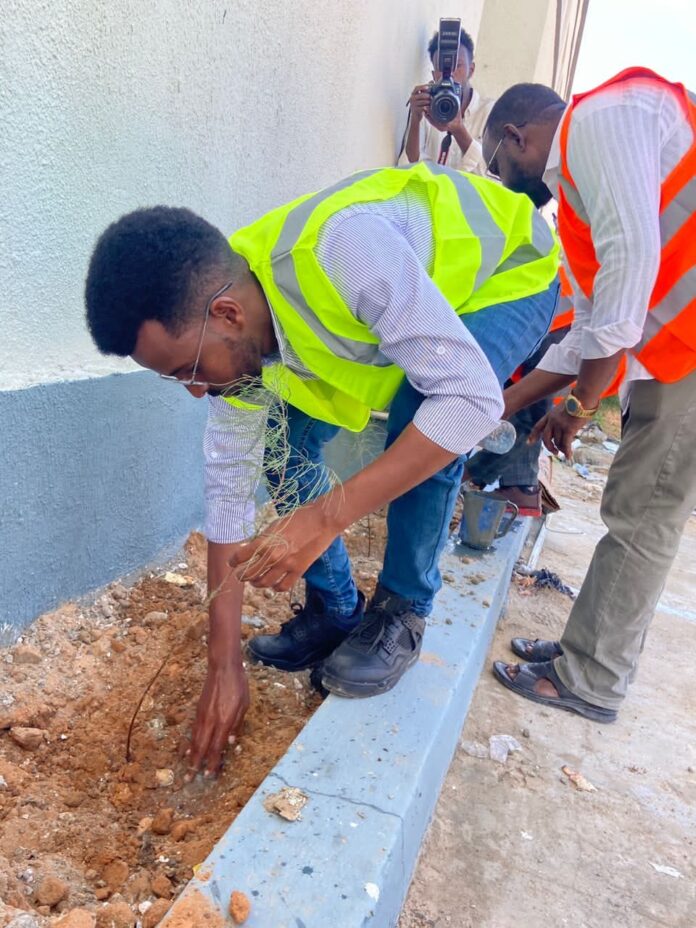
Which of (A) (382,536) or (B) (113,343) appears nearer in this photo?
(B) (113,343)

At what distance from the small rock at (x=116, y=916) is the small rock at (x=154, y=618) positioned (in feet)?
3.46

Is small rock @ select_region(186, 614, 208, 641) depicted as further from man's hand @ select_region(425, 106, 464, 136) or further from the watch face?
man's hand @ select_region(425, 106, 464, 136)

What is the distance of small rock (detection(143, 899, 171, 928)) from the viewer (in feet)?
4.07

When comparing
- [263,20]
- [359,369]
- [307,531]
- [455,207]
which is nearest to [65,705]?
[307,531]

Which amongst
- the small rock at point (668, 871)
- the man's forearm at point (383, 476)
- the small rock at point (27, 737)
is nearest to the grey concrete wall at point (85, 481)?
the small rock at point (27, 737)

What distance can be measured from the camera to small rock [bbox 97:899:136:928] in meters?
4.11

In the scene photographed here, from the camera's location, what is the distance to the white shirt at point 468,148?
4.48 meters

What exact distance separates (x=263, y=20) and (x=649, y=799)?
273 centimetres

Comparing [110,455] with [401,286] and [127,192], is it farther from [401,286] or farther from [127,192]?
[401,286]

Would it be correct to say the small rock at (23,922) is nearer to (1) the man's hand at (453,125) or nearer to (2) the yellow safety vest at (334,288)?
(2) the yellow safety vest at (334,288)

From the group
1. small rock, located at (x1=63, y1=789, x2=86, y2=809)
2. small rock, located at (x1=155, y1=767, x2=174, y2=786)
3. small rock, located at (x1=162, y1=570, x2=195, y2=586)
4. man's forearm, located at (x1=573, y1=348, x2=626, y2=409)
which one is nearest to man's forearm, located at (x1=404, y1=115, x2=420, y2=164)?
man's forearm, located at (x1=573, y1=348, x2=626, y2=409)

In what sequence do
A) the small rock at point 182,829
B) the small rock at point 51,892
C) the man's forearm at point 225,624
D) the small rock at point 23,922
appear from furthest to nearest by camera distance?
1. the man's forearm at point 225,624
2. the small rock at point 182,829
3. the small rock at point 51,892
4. the small rock at point 23,922

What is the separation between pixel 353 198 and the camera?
1509 mm

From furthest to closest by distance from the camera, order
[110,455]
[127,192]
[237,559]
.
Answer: [110,455]
[127,192]
[237,559]
